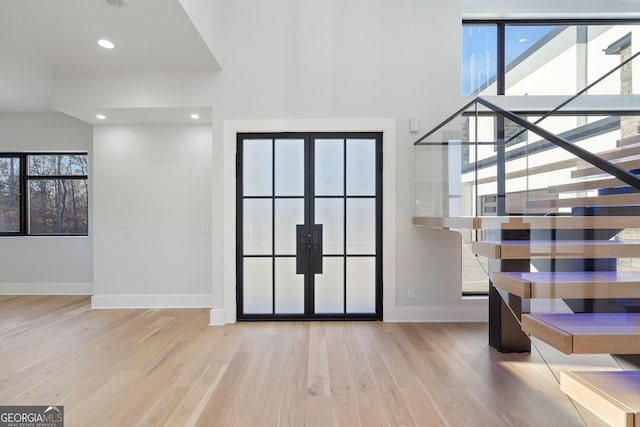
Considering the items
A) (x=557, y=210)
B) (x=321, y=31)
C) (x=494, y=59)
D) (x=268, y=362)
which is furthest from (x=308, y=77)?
(x=268, y=362)

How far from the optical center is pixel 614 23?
12.7 feet

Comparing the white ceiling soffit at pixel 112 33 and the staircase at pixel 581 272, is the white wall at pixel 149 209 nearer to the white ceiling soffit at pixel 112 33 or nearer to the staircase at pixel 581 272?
the white ceiling soffit at pixel 112 33

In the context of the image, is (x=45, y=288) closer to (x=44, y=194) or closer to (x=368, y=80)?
(x=44, y=194)

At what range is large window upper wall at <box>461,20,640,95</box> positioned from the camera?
12.7 feet

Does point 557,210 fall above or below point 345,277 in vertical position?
above

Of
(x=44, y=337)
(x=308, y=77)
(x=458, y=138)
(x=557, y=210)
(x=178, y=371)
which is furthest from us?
(x=308, y=77)

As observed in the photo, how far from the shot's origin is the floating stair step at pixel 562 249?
1.73 metres

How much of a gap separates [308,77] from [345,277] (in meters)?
2.47

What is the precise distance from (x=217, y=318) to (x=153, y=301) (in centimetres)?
128

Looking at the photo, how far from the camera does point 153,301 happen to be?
4.29 meters

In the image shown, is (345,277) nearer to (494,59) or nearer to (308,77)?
(308,77)

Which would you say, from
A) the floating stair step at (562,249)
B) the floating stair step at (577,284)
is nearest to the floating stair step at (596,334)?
the floating stair step at (577,284)

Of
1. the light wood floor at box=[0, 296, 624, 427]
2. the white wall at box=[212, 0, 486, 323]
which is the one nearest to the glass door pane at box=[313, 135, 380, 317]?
the white wall at box=[212, 0, 486, 323]

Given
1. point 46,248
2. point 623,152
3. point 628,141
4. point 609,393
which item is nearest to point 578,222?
point 609,393
